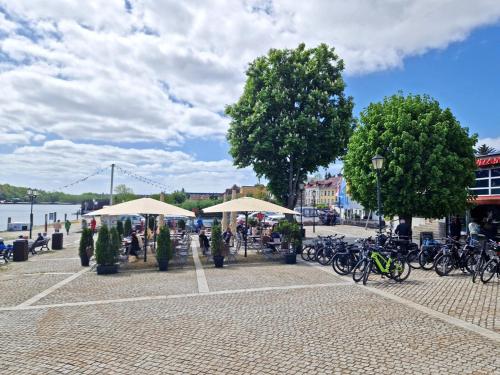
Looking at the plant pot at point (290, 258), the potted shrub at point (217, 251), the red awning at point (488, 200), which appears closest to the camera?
the potted shrub at point (217, 251)

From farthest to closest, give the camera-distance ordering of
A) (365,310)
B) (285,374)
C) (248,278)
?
(248,278) < (365,310) < (285,374)

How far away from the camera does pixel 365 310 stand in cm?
865

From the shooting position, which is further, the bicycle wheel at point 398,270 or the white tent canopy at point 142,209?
the white tent canopy at point 142,209

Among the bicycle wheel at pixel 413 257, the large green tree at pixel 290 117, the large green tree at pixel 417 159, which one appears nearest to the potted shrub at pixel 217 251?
the bicycle wheel at pixel 413 257

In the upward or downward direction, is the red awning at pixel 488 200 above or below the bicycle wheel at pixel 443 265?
above

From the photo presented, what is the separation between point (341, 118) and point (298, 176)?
4.99 meters

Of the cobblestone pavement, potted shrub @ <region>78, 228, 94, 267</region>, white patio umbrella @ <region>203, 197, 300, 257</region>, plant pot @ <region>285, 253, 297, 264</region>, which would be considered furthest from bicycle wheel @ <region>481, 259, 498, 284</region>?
potted shrub @ <region>78, 228, 94, 267</region>

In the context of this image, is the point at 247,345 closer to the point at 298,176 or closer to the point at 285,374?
the point at 285,374

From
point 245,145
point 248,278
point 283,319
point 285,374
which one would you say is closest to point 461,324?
point 283,319

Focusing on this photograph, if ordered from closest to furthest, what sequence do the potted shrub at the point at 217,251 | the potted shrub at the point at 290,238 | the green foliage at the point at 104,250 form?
1. the green foliage at the point at 104,250
2. the potted shrub at the point at 217,251
3. the potted shrub at the point at 290,238

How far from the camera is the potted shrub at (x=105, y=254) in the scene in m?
13.7

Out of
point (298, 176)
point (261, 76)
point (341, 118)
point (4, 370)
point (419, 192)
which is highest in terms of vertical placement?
point (261, 76)

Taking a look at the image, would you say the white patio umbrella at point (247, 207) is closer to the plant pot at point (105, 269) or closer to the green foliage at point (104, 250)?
the green foliage at point (104, 250)

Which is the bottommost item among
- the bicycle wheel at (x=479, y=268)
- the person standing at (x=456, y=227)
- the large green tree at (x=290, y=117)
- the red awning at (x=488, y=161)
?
the bicycle wheel at (x=479, y=268)
